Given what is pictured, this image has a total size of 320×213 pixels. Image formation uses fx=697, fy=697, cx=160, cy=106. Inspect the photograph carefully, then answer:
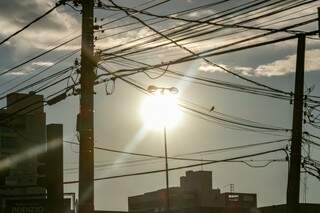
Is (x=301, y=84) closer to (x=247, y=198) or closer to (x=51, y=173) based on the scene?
(x=51, y=173)

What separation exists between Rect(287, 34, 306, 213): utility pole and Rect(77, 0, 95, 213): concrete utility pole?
684 centimetres

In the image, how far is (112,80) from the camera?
886 inches

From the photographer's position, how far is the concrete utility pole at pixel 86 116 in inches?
729

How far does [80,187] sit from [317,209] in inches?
1774

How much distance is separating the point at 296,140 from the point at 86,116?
7.95 m

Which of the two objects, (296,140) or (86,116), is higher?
(86,116)

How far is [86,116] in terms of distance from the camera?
62.5ft

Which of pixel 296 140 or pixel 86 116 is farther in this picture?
pixel 296 140

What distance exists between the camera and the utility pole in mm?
22641

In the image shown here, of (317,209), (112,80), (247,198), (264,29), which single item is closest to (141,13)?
(112,80)

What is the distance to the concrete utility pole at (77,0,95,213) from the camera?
18516mm

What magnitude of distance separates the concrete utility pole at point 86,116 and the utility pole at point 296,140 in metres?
6.84

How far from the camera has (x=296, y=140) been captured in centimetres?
2341

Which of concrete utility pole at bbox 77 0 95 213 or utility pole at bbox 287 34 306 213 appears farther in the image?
utility pole at bbox 287 34 306 213
